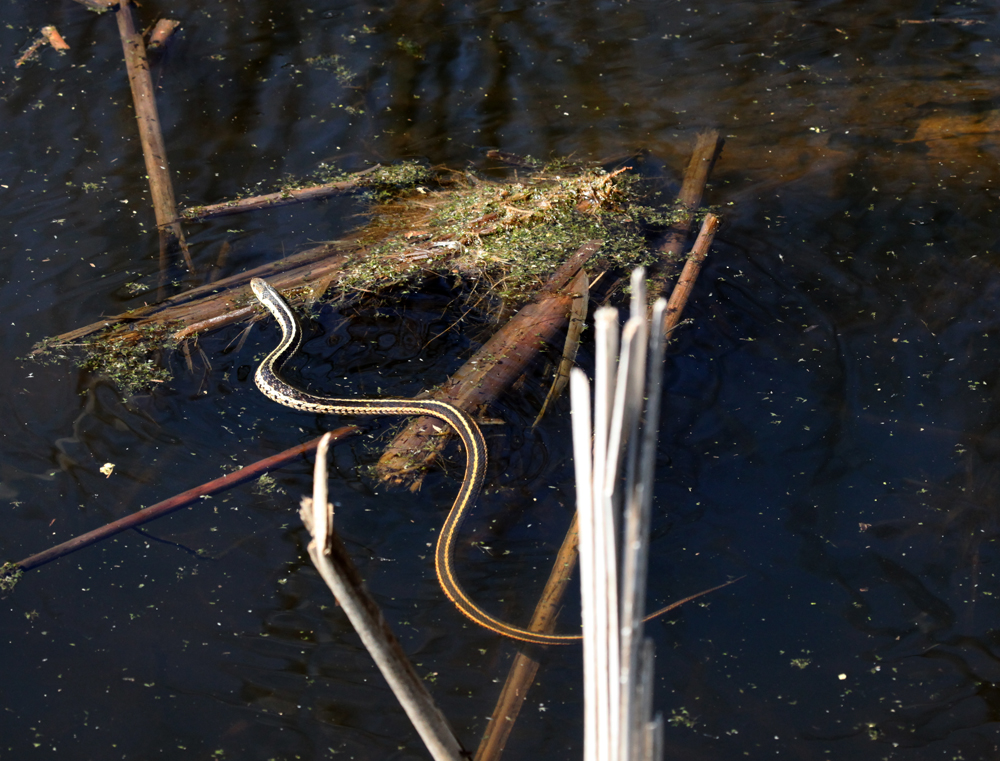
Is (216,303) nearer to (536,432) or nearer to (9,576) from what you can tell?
(9,576)

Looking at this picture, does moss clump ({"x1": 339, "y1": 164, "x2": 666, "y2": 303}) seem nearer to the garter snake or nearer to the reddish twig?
the garter snake

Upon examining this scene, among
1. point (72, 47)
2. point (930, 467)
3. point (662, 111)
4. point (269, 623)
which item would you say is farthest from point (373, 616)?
point (72, 47)

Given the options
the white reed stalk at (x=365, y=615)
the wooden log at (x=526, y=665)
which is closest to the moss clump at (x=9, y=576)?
the wooden log at (x=526, y=665)

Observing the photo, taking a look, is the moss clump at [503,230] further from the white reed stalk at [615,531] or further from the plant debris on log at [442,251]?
the white reed stalk at [615,531]

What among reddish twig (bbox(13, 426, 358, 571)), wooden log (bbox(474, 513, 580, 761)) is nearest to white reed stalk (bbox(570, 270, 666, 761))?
wooden log (bbox(474, 513, 580, 761))

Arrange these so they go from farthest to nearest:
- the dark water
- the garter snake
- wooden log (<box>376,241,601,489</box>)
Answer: wooden log (<box>376,241,601,489</box>), the garter snake, the dark water

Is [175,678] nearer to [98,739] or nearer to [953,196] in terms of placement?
[98,739]

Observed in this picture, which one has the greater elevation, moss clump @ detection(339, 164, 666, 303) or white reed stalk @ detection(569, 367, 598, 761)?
white reed stalk @ detection(569, 367, 598, 761)
